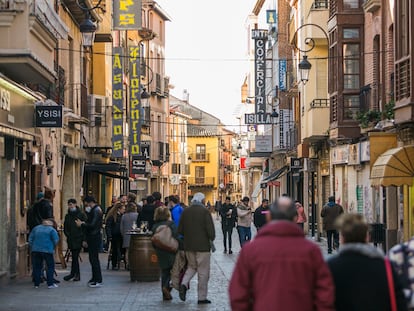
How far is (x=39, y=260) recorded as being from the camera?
2045cm

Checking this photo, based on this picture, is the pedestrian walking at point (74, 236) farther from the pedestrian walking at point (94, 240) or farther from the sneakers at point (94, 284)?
the sneakers at point (94, 284)

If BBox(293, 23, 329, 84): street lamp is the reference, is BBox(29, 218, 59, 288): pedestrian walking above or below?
below

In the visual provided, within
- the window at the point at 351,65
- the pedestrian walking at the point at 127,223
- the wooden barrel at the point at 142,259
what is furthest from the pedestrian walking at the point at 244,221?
the wooden barrel at the point at 142,259

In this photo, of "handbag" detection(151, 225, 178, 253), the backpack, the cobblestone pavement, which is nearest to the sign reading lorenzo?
the cobblestone pavement

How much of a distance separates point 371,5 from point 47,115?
10.1 metres

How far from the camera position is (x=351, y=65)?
3397 cm

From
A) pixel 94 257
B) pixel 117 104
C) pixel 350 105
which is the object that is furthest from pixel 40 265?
pixel 117 104

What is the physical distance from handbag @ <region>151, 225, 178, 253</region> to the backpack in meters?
9.83

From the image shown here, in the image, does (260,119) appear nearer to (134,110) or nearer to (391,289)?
(134,110)

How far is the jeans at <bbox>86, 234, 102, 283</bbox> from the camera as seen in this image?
Result: 2064 centimetres

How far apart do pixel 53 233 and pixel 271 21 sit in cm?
4735

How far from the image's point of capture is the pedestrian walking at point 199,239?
17.4 meters

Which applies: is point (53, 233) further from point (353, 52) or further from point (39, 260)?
point (353, 52)

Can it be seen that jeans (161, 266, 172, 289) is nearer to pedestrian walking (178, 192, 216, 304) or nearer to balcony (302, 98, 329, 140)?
pedestrian walking (178, 192, 216, 304)
